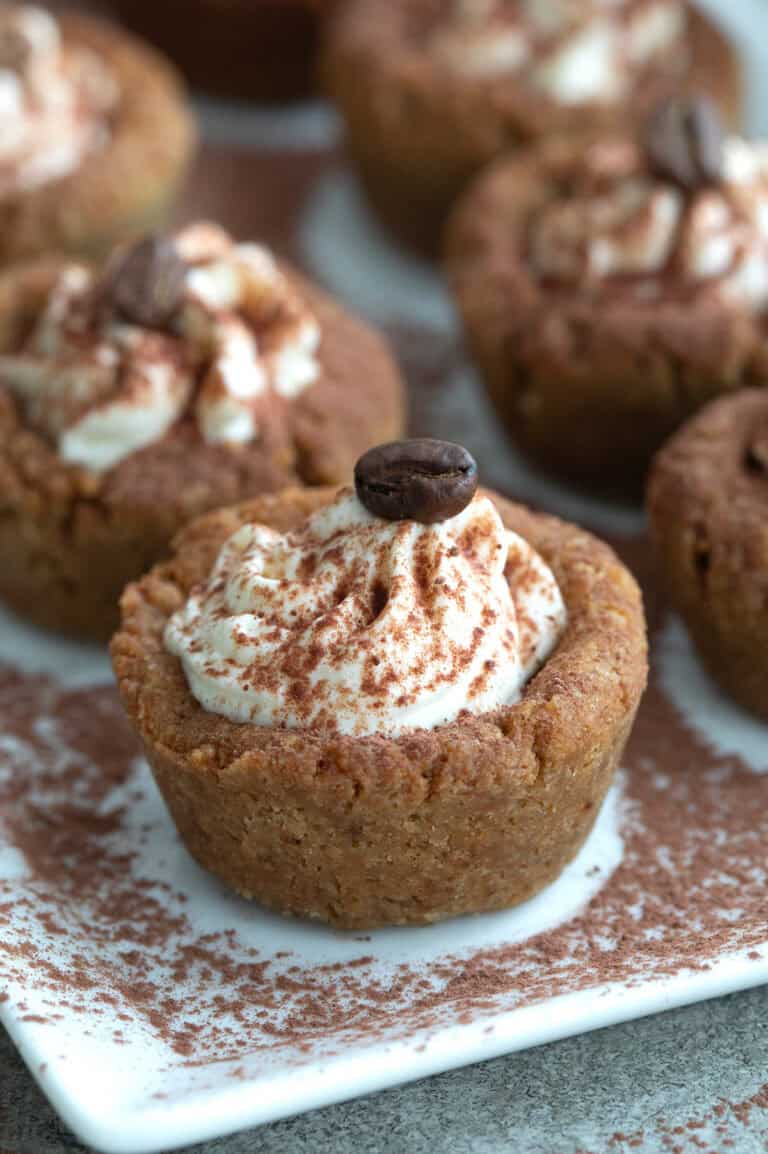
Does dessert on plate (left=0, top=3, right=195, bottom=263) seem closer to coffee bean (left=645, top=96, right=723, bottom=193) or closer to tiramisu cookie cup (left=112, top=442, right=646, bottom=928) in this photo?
coffee bean (left=645, top=96, right=723, bottom=193)

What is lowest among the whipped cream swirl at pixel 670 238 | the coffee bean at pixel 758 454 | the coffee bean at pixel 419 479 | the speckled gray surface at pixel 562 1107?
the speckled gray surface at pixel 562 1107

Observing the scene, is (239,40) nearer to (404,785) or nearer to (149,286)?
(149,286)

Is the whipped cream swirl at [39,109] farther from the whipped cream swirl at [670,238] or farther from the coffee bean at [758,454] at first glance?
the coffee bean at [758,454]

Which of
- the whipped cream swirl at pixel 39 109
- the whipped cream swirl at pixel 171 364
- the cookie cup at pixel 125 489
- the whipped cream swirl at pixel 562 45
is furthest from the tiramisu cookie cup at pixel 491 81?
the cookie cup at pixel 125 489

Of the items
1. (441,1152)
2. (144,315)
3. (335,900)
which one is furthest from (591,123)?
(441,1152)

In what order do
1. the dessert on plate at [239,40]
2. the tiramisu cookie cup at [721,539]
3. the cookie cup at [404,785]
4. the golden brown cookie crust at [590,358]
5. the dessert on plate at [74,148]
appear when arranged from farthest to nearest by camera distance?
the dessert on plate at [239,40]
the dessert on plate at [74,148]
the golden brown cookie crust at [590,358]
the tiramisu cookie cup at [721,539]
the cookie cup at [404,785]

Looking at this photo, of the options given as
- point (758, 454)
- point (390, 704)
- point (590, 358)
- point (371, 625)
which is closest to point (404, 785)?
point (390, 704)

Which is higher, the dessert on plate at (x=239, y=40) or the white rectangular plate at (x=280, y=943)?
the dessert on plate at (x=239, y=40)
